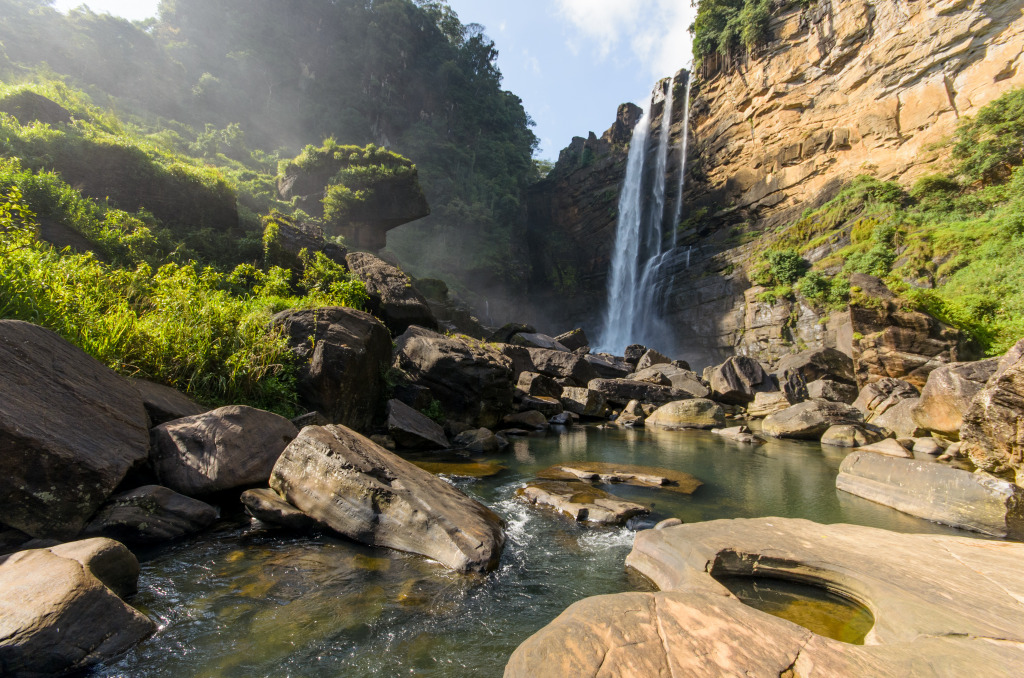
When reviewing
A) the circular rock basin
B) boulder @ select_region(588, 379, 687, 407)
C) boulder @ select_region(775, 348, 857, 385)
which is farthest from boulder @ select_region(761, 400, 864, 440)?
the circular rock basin

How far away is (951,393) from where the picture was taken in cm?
880

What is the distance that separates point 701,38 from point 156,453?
4107 cm

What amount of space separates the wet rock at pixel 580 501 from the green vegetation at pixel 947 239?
49.3ft

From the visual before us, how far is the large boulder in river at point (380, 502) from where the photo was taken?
3.90 meters

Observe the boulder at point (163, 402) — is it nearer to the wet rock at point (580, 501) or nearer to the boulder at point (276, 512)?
the boulder at point (276, 512)

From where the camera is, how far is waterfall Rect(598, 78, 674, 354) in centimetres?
3294

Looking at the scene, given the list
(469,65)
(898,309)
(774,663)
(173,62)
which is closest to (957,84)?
(898,309)

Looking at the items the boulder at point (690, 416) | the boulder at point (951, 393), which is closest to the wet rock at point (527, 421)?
the boulder at point (690, 416)

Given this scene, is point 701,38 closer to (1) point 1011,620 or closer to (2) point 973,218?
(2) point 973,218

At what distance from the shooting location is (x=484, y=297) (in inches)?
1626

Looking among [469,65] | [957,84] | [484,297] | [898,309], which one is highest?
[469,65]

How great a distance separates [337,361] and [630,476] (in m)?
5.23

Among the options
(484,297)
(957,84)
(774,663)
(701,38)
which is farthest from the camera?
(484,297)

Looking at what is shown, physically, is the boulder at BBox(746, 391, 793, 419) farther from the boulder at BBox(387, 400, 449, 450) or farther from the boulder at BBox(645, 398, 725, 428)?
the boulder at BBox(387, 400, 449, 450)
